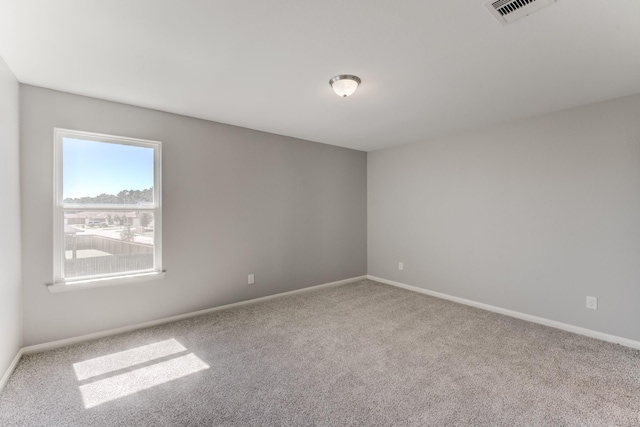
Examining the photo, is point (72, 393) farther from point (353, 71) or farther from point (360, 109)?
point (360, 109)

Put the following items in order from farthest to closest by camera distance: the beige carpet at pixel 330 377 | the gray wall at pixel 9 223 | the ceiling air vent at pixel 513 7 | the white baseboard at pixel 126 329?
the white baseboard at pixel 126 329 → the gray wall at pixel 9 223 → the beige carpet at pixel 330 377 → the ceiling air vent at pixel 513 7

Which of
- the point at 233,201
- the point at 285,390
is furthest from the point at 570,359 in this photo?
the point at 233,201

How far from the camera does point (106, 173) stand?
305 cm

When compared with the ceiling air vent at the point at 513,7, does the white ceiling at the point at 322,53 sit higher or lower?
higher

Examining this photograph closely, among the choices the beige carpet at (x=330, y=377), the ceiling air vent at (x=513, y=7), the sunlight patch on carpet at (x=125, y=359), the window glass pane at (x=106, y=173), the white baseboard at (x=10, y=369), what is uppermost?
the ceiling air vent at (x=513, y=7)

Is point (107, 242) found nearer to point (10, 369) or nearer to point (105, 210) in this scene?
point (105, 210)

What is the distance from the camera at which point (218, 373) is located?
2330mm

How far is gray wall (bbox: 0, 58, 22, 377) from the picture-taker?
2168 millimetres

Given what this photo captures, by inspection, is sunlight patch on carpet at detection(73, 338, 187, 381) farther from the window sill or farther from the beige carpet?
the window sill

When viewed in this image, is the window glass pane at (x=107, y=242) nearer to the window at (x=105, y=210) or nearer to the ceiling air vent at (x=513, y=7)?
the window at (x=105, y=210)

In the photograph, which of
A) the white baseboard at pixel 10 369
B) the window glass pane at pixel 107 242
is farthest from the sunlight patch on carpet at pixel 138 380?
the window glass pane at pixel 107 242

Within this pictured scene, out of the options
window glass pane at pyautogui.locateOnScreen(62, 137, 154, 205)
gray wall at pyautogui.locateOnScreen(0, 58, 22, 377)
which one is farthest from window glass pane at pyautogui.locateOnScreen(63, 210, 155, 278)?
gray wall at pyautogui.locateOnScreen(0, 58, 22, 377)

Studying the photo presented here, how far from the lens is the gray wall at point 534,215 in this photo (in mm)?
2898

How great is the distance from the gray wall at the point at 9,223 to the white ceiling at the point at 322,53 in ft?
0.95
